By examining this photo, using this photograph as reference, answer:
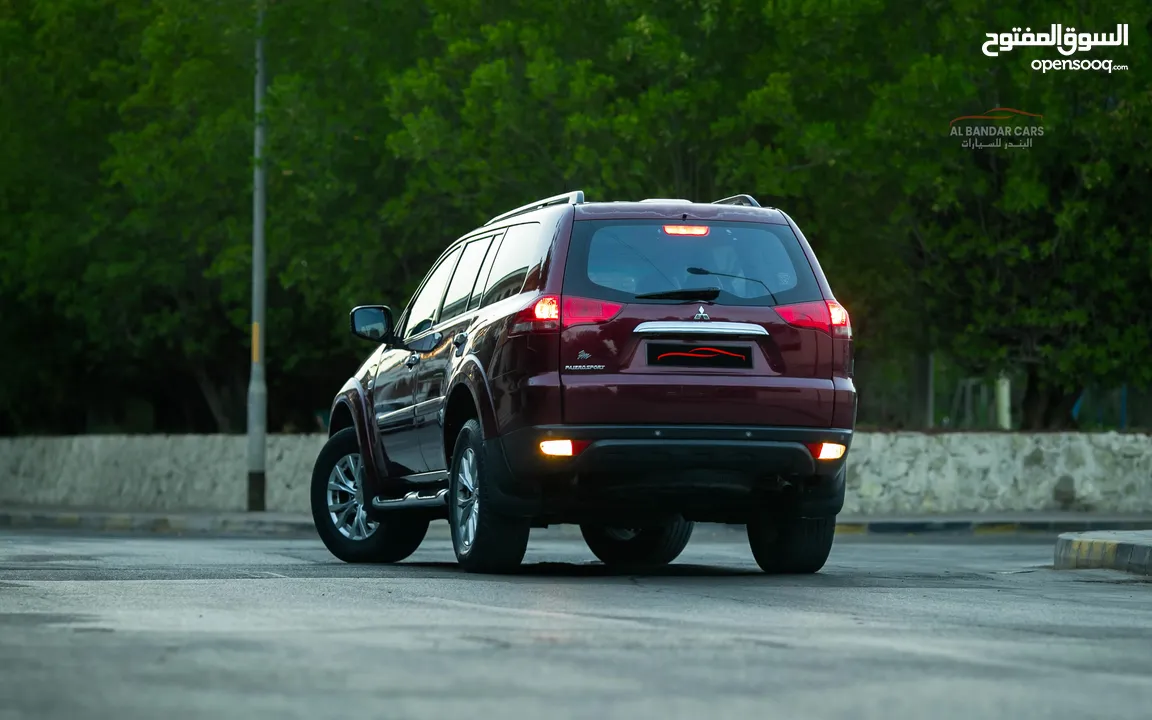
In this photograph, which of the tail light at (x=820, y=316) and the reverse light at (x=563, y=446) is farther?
the tail light at (x=820, y=316)

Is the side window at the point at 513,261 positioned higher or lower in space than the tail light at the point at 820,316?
higher

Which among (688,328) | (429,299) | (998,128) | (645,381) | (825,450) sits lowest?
(825,450)

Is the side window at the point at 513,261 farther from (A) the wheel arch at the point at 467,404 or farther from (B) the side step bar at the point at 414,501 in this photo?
(B) the side step bar at the point at 414,501

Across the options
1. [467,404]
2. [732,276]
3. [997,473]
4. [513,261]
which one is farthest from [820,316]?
[997,473]

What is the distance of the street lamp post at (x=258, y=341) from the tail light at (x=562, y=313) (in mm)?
18345

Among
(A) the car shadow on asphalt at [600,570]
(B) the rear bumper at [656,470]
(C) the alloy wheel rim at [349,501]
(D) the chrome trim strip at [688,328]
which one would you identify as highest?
(D) the chrome trim strip at [688,328]

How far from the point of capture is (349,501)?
1484 centimetres

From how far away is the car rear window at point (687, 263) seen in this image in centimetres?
1181

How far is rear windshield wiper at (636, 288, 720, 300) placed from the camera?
1175cm

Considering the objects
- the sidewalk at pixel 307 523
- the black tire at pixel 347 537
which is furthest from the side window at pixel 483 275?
the sidewalk at pixel 307 523

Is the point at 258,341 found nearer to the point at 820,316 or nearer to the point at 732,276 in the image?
the point at 732,276

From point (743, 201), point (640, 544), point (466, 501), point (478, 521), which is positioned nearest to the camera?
point (478, 521)

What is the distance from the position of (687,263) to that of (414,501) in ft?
8.88

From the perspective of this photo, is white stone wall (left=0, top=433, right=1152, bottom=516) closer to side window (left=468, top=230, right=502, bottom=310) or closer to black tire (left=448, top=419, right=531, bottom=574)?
side window (left=468, top=230, right=502, bottom=310)
